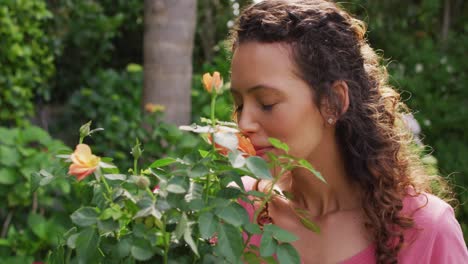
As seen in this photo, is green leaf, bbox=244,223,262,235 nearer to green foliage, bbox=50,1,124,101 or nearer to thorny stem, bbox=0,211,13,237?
thorny stem, bbox=0,211,13,237

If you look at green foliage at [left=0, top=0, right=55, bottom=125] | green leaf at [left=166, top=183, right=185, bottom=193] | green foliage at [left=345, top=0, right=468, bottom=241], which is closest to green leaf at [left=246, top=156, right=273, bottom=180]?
green leaf at [left=166, top=183, right=185, bottom=193]

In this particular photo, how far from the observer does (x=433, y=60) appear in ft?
21.8

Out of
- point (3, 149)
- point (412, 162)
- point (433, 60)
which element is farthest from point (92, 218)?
point (433, 60)

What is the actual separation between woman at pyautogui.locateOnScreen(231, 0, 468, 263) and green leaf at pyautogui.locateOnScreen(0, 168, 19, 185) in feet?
4.96

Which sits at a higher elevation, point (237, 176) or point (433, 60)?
point (237, 176)

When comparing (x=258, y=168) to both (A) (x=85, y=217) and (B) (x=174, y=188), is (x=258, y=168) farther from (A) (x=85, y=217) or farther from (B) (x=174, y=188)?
(A) (x=85, y=217)

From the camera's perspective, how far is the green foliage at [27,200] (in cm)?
304

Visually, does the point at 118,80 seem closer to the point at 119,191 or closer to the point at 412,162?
the point at 412,162

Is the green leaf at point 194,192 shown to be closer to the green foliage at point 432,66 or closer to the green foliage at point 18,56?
the green foliage at point 18,56

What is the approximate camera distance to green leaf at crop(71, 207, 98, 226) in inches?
47.5

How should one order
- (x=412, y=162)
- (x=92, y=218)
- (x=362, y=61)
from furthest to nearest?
(x=412, y=162) → (x=362, y=61) → (x=92, y=218)

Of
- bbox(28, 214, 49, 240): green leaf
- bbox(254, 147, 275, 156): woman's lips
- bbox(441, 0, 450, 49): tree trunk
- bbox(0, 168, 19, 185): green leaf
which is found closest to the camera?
bbox(254, 147, 275, 156): woman's lips

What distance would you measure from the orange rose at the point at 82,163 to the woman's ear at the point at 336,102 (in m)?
0.67

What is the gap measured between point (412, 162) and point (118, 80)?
3241 millimetres
